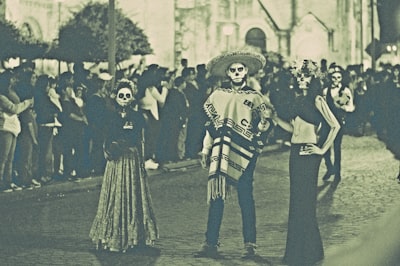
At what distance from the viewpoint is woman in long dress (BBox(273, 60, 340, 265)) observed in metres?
7.68

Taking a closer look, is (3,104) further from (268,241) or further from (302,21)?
(302,21)

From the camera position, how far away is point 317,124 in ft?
25.9

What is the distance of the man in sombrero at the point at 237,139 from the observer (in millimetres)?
8203

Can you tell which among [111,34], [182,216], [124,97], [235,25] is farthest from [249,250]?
[235,25]

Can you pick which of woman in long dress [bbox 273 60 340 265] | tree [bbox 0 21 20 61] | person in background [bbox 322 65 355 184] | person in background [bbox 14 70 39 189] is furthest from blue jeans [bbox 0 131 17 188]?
tree [bbox 0 21 20 61]

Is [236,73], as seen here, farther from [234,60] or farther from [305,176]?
[305,176]

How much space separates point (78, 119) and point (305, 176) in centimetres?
818

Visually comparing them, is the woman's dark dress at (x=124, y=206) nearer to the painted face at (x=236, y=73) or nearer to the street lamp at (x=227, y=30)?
the painted face at (x=236, y=73)

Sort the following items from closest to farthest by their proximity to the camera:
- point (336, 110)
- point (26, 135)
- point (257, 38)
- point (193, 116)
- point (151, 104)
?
point (26, 135) → point (336, 110) → point (151, 104) → point (193, 116) → point (257, 38)

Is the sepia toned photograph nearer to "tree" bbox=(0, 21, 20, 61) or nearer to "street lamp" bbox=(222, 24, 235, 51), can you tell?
"tree" bbox=(0, 21, 20, 61)

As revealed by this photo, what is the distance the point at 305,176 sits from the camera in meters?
7.66

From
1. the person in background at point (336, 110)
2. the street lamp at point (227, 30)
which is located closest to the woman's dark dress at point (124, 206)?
the person in background at point (336, 110)

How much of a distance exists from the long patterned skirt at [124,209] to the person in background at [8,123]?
5.12 meters

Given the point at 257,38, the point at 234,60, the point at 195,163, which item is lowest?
the point at 195,163
